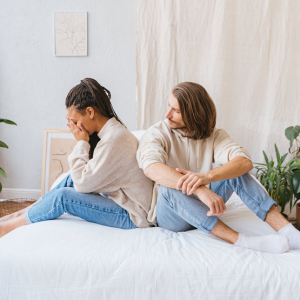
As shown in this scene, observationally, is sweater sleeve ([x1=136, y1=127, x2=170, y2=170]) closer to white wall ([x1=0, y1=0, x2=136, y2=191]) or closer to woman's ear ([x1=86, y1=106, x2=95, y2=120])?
woman's ear ([x1=86, y1=106, x2=95, y2=120])

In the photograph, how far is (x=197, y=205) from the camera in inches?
51.0

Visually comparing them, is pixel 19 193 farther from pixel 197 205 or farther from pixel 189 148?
pixel 197 205

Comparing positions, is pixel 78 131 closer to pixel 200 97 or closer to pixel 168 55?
pixel 200 97

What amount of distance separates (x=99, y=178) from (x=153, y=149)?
0.81ft

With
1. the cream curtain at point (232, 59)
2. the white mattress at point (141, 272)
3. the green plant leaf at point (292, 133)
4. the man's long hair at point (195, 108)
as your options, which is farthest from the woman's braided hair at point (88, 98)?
the green plant leaf at point (292, 133)

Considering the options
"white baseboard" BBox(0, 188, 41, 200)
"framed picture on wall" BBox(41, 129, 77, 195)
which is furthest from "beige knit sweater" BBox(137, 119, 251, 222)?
"white baseboard" BBox(0, 188, 41, 200)

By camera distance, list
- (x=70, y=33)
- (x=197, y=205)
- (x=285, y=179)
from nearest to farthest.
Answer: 1. (x=197, y=205)
2. (x=285, y=179)
3. (x=70, y=33)

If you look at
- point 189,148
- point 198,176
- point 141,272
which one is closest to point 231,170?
point 198,176

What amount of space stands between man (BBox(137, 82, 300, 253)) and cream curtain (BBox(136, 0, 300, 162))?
3.49ft

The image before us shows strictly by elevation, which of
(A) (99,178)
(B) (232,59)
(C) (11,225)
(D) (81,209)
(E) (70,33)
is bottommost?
(C) (11,225)

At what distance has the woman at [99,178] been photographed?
4.70ft

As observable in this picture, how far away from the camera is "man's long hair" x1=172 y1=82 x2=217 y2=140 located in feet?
4.87

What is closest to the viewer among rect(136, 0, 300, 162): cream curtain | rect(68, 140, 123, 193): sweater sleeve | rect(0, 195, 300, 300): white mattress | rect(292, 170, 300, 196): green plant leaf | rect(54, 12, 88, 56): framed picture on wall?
rect(0, 195, 300, 300): white mattress

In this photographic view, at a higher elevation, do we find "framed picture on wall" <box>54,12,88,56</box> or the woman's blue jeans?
"framed picture on wall" <box>54,12,88,56</box>
